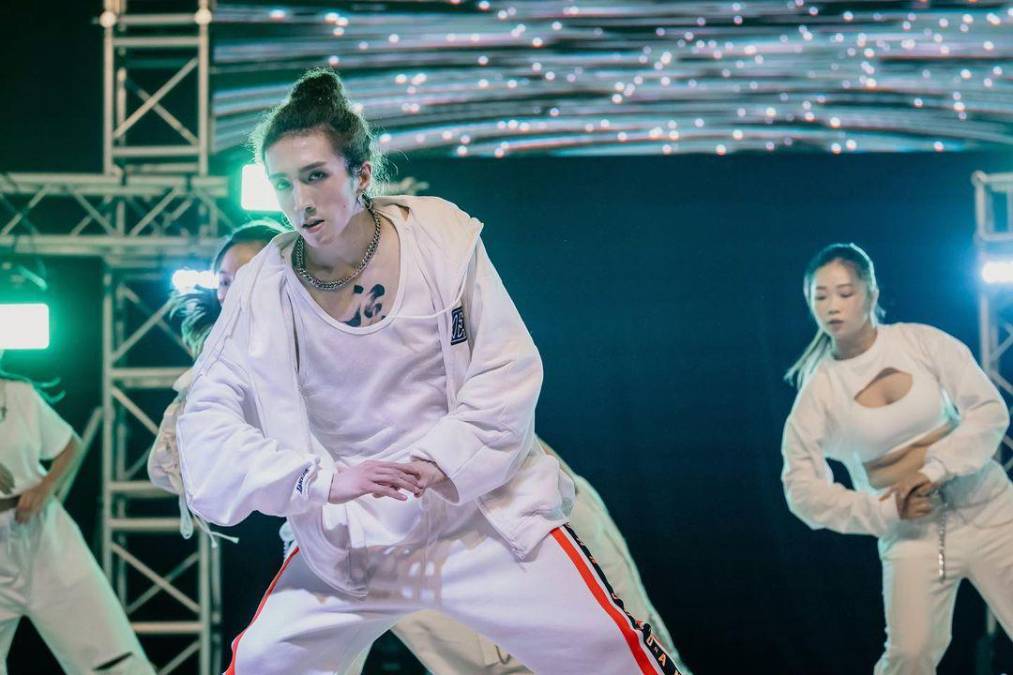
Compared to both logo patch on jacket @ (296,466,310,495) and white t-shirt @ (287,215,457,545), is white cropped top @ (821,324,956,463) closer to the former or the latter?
white t-shirt @ (287,215,457,545)

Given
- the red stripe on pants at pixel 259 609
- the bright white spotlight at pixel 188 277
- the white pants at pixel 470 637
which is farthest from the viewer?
the bright white spotlight at pixel 188 277

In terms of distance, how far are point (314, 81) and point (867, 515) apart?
9.37 ft

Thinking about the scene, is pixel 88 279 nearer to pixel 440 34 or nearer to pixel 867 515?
pixel 440 34

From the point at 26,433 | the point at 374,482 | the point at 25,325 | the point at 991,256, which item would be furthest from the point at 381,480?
the point at 991,256

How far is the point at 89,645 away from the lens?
469 centimetres

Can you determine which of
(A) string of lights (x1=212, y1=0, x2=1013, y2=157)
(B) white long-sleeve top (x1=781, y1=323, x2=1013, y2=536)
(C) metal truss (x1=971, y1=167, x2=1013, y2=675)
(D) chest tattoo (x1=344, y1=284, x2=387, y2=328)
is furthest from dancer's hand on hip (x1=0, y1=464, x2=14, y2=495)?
(C) metal truss (x1=971, y1=167, x2=1013, y2=675)

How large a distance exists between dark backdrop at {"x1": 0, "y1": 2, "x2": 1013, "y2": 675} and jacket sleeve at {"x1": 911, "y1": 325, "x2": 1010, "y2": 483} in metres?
1.12

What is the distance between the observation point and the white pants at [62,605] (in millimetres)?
4688

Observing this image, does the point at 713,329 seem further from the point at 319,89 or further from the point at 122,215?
the point at 319,89

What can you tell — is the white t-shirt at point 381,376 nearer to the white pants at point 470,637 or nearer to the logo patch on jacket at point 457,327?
the logo patch on jacket at point 457,327

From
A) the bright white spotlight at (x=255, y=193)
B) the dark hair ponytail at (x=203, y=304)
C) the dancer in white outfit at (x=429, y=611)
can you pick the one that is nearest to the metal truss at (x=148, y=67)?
the bright white spotlight at (x=255, y=193)

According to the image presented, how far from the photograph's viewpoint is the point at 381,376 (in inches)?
106

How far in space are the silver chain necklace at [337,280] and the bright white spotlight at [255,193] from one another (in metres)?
2.78

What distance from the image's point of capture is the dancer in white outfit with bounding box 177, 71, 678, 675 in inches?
99.0
